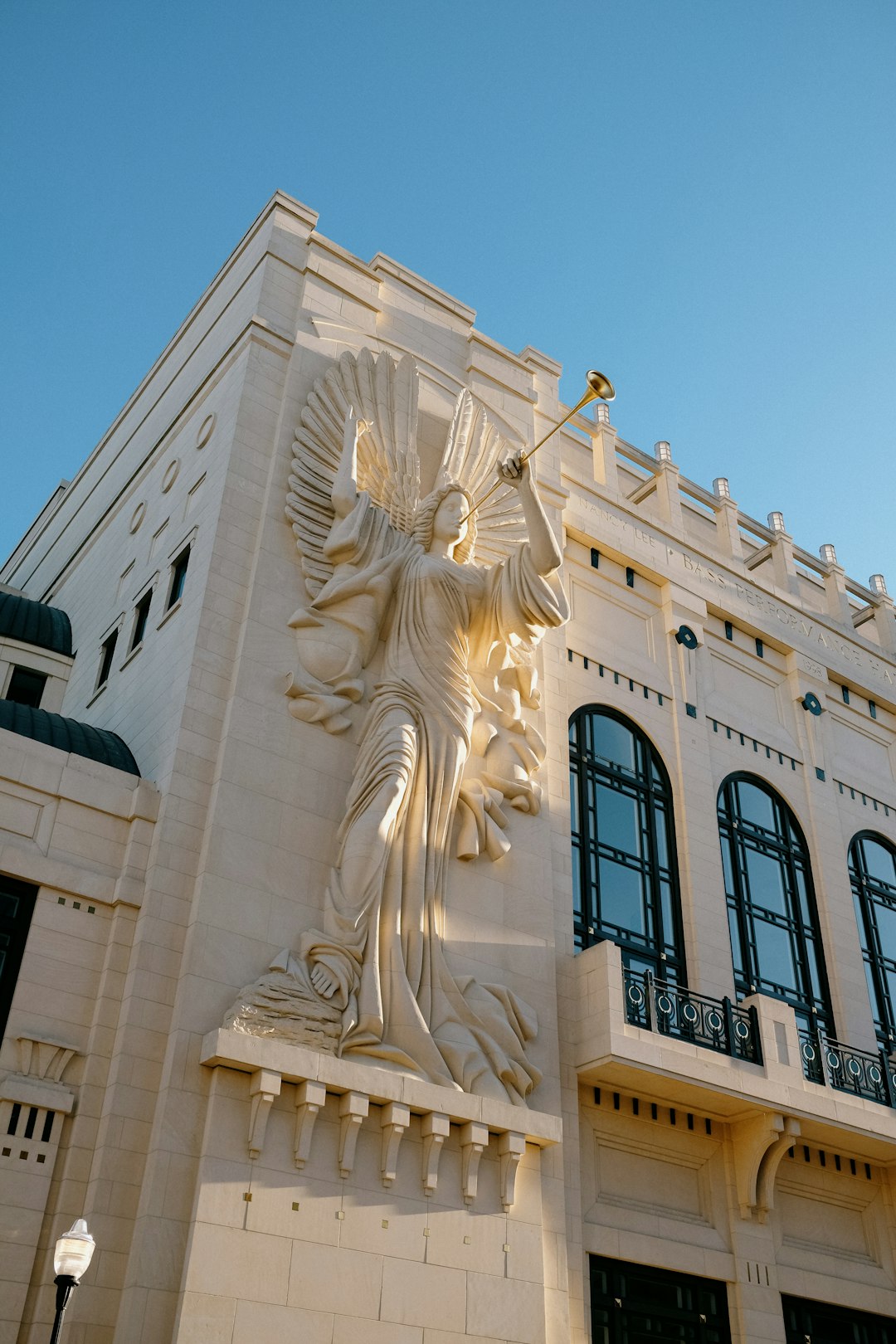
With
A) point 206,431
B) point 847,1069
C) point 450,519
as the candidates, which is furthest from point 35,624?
point 847,1069

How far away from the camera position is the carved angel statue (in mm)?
13539

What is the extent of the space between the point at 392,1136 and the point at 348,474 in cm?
811

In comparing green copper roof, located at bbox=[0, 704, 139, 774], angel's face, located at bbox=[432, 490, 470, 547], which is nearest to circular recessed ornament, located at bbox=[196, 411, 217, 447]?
angel's face, located at bbox=[432, 490, 470, 547]

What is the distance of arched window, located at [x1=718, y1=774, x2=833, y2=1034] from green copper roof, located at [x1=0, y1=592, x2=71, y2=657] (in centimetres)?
1132

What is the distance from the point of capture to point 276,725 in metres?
14.7

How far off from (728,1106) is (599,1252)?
2.63m

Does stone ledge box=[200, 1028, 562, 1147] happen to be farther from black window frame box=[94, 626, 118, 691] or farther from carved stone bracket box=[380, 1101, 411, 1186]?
black window frame box=[94, 626, 118, 691]

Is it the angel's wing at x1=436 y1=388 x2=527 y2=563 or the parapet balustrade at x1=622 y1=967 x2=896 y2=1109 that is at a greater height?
the angel's wing at x1=436 y1=388 x2=527 y2=563

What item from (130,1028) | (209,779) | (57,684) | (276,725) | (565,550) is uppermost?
(565,550)

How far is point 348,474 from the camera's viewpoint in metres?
16.5

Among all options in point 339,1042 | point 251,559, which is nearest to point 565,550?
point 251,559

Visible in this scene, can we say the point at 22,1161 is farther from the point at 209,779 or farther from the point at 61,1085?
the point at 209,779

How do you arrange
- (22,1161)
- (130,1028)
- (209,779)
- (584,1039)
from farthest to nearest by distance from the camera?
1. (584,1039)
2. (209,779)
3. (130,1028)
4. (22,1161)

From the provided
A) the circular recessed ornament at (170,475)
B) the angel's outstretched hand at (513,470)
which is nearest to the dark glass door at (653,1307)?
the angel's outstretched hand at (513,470)
